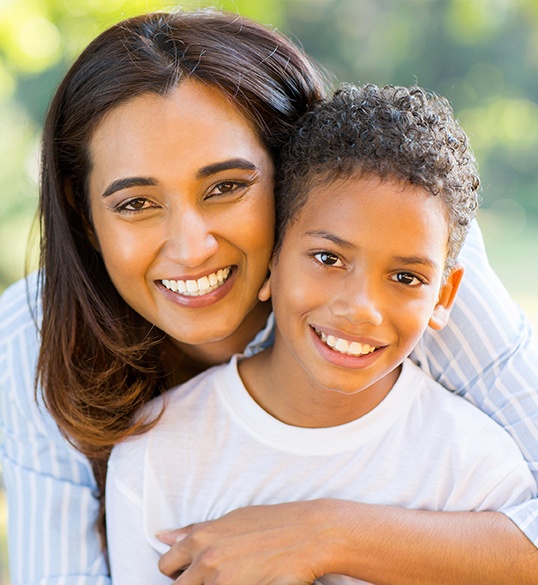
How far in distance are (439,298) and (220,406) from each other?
19.1 inches

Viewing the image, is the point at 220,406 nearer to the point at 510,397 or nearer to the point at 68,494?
the point at 68,494

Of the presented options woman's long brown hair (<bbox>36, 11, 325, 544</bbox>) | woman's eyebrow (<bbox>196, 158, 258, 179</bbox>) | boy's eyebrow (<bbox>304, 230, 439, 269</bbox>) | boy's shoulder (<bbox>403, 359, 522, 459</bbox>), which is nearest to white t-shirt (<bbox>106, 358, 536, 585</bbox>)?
boy's shoulder (<bbox>403, 359, 522, 459</bbox>)

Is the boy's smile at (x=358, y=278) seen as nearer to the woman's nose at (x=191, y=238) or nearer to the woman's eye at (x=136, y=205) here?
the woman's nose at (x=191, y=238)

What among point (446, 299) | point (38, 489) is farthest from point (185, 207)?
point (38, 489)

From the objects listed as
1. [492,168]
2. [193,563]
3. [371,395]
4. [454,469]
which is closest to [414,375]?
[371,395]

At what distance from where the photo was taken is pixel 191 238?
155 centimetres

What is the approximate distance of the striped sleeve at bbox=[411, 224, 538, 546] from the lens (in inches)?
64.7

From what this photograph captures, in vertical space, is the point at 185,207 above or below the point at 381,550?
above

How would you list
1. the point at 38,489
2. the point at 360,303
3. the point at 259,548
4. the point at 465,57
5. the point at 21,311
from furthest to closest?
the point at 465,57, the point at 21,311, the point at 38,489, the point at 259,548, the point at 360,303

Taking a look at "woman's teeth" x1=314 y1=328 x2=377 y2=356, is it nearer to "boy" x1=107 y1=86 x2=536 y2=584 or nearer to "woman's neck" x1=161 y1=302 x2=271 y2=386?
"boy" x1=107 y1=86 x2=536 y2=584

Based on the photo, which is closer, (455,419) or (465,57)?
(455,419)

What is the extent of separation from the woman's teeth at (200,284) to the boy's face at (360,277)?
17cm

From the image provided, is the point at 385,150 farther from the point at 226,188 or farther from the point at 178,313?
the point at 178,313

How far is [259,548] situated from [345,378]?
0.34 m
